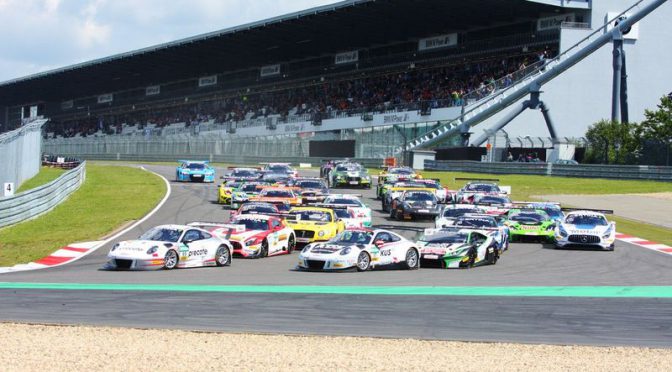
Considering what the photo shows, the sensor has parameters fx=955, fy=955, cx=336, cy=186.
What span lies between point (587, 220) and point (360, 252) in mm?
9173

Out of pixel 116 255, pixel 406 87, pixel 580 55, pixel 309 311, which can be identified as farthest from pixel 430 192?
pixel 406 87

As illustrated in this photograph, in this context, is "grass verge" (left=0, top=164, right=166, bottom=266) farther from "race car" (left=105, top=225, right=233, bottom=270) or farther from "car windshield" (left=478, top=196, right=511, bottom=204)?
"car windshield" (left=478, top=196, right=511, bottom=204)

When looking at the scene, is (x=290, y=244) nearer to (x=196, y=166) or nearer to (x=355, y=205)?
(x=355, y=205)

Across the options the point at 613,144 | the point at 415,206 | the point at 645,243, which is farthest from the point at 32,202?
the point at 613,144

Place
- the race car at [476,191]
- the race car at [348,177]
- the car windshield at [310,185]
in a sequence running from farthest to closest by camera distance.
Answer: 1. the race car at [348,177]
2. the car windshield at [310,185]
3. the race car at [476,191]

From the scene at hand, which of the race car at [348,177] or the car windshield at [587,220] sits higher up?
the race car at [348,177]

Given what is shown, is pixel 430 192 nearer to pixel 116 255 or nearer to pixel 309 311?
pixel 116 255

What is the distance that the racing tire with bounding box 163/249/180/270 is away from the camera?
21.1 m

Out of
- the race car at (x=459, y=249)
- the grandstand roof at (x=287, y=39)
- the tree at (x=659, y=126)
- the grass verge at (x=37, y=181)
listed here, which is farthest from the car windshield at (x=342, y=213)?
the grandstand roof at (x=287, y=39)

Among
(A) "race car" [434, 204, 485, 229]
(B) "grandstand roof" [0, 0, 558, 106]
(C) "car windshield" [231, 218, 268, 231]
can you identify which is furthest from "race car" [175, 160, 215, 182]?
(C) "car windshield" [231, 218, 268, 231]

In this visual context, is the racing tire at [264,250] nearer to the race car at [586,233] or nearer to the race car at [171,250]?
the race car at [171,250]

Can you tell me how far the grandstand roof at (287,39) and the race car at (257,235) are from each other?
131 ft

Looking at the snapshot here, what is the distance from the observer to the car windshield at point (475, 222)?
25.9 meters

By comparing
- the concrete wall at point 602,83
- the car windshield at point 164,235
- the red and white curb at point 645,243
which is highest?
the concrete wall at point 602,83
